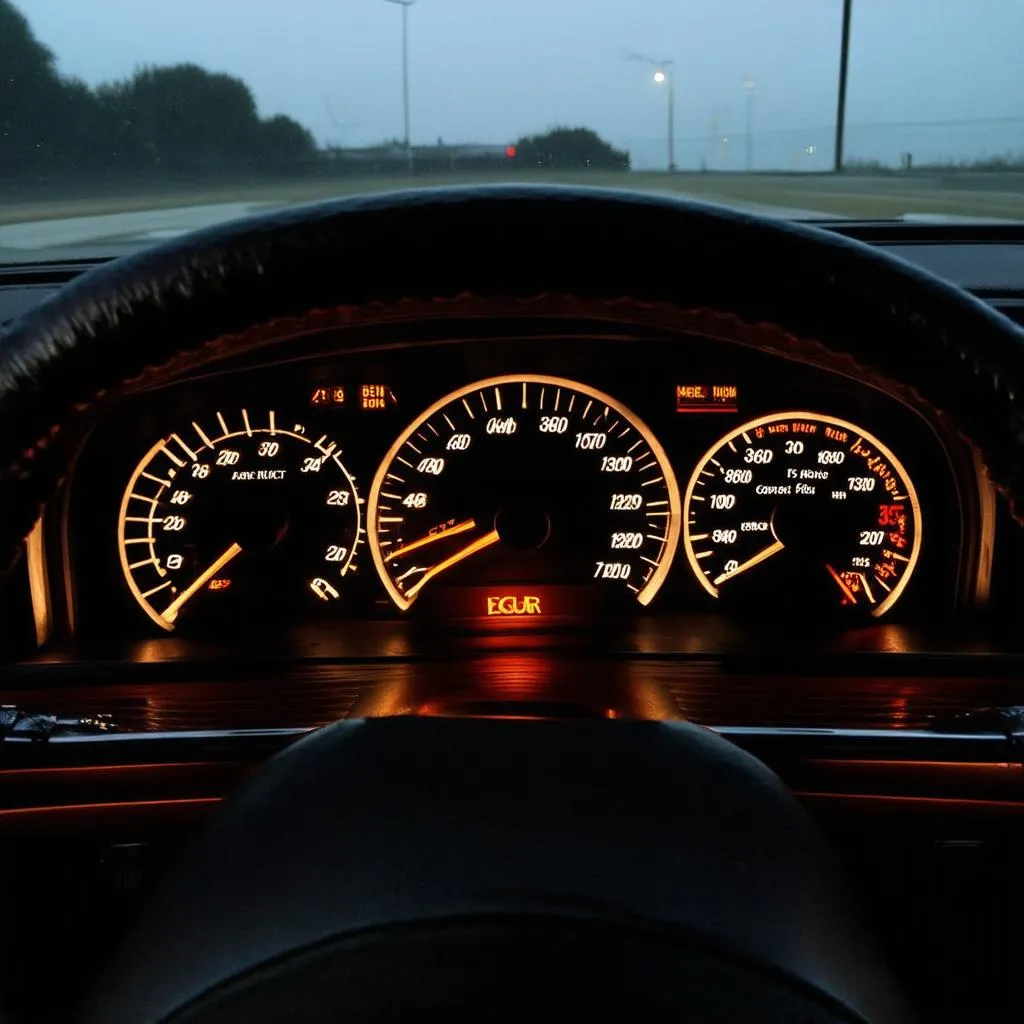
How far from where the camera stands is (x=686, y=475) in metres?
3.66

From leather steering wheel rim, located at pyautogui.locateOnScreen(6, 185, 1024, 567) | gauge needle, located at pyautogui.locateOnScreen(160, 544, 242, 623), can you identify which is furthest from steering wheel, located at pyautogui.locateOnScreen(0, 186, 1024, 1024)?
gauge needle, located at pyautogui.locateOnScreen(160, 544, 242, 623)

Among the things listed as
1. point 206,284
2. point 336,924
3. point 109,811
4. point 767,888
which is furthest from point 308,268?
point 109,811

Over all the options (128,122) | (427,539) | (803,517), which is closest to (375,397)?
(427,539)

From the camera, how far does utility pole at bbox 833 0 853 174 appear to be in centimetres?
395

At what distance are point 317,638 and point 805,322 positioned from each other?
2140 mm

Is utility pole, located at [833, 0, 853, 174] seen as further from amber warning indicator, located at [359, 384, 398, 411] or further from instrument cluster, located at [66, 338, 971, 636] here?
amber warning indicator, located at [359, 384, 398, 411]

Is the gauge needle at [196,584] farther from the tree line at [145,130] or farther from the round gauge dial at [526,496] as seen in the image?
the tree line at [145,130]

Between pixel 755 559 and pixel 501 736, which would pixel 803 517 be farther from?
pixel 501 736

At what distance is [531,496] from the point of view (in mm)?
3596

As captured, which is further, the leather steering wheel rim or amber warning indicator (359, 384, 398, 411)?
amber warning indicator (359, 384, 398, 411)

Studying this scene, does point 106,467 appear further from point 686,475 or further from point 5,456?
point 5,456

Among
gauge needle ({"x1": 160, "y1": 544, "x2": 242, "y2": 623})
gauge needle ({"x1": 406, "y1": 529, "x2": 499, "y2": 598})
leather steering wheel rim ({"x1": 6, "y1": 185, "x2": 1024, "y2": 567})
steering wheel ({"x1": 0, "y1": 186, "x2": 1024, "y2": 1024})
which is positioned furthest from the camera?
gauge needle ({"x1": 406, "y1": 529, "x2": 499, "y2": 598})

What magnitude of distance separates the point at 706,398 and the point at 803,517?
1.23 ft

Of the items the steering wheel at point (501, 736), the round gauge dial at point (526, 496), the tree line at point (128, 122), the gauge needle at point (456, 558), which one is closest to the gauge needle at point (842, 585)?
the round gauge dial at point (526, 496)
